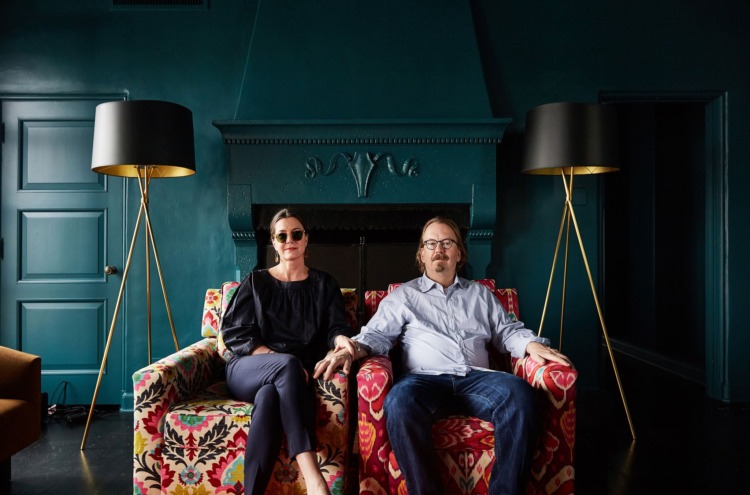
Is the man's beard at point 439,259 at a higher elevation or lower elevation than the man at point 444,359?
higher

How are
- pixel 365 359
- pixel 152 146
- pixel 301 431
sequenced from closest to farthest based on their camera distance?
1. pixel 301 431
2. pixel 365 359
3. pixel 152 146

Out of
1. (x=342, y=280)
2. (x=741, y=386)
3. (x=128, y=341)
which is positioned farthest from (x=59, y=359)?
(x=741, y=386)

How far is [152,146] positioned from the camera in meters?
2.75

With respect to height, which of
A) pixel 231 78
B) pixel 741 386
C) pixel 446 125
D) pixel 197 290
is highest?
pixel 231 78

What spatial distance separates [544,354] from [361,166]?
173cm

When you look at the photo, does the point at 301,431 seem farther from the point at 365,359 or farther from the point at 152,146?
the point at 152,146

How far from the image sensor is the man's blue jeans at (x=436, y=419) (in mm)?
1852

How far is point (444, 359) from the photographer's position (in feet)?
7.40

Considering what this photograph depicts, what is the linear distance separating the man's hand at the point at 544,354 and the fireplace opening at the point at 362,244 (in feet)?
4.55

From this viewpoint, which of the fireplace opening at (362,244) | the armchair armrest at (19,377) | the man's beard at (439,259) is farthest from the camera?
the fireplace opening at (362,244)

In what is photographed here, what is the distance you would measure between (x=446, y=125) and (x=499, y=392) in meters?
1.82

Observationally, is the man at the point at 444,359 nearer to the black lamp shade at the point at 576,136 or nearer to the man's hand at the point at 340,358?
the man's hand at the point at 340,358

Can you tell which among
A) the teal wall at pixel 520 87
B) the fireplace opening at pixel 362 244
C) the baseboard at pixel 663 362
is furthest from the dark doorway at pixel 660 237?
the fireplace opening at pixel 362 244

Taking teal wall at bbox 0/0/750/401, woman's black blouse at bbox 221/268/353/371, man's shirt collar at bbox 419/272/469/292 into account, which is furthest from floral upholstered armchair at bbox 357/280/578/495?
teal wall at bbox 0/0/750/401
